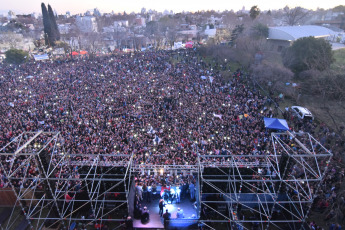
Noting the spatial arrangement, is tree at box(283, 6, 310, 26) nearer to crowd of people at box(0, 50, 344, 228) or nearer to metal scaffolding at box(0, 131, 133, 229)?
crowd of people at box(0, 50, 344, 228)

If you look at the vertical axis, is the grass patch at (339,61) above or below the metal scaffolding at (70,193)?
above

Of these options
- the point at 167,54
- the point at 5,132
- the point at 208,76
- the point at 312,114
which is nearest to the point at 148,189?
the point at 5,132

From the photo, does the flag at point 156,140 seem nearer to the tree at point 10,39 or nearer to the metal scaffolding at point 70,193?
the metal scaffolding at point 70,193

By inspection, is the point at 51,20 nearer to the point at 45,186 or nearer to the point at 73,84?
the point at 73,84

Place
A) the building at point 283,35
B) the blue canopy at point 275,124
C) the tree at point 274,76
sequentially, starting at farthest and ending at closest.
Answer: the building at point 283,35
the tree at point 274,76
the blue canopy at point 275,124

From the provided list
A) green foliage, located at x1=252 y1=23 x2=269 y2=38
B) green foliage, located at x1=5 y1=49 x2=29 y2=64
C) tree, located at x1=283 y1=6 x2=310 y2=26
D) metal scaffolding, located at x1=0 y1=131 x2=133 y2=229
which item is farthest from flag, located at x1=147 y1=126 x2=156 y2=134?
tree, located at x1=283 y1=6 x2=310 y2=26

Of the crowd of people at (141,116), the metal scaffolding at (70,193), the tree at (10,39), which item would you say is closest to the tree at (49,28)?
the tree at (10,39)

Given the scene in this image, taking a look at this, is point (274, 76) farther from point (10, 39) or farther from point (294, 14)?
point (10, 39)
